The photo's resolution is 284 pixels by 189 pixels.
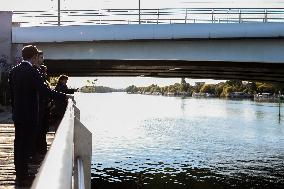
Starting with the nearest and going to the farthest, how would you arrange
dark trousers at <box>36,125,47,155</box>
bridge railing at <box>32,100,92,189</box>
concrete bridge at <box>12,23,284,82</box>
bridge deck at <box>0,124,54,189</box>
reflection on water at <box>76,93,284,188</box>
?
1. bridge railing at <box>32,100,92,189</box>
2. bridge deck at <box>0,124,54,189</box>
3. dark trousers at <box>36,125,47,155</box>
4. reflection on water at <box>76,93,284,188</box>
5. concrete bridge at <box>12,23,284,82</box>

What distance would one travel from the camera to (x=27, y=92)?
5.78 meters

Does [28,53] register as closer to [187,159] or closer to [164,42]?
[164,42]

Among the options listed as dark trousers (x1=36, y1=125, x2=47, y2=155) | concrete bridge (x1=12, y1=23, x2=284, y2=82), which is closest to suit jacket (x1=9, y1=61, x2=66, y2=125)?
dark trousers (x1=36, y1=125, x2=47, y2=155)

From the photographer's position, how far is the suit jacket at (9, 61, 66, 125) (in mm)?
5727

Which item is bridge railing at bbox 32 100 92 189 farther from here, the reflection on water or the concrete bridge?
the concrete bridge

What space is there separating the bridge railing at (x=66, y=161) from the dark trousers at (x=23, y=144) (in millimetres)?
2673

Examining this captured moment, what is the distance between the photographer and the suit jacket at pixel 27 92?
5727 millimetres

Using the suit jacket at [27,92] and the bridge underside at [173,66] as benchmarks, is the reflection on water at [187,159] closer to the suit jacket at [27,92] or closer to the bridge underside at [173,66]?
the bridge underside at [173,66]

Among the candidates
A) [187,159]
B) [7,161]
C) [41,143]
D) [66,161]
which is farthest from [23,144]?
[187,159]

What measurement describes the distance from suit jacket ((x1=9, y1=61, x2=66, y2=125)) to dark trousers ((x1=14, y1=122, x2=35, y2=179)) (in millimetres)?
93

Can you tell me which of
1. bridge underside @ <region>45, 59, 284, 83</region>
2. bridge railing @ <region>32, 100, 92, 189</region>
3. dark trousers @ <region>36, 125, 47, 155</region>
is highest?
bridge underside @ <region>45, 59, 284, 83</region>

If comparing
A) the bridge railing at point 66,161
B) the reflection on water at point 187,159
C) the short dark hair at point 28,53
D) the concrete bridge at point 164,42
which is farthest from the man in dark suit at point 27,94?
the concrete bridge at point 164,42

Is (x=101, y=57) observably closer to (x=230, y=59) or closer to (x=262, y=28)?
(x=230, y=59)

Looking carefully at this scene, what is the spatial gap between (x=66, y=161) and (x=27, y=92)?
13.9 feet
